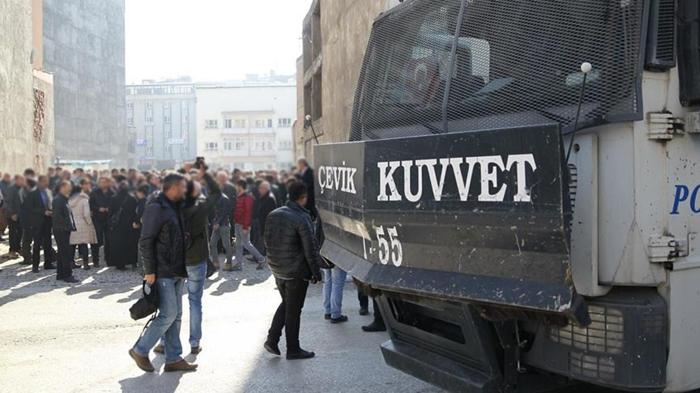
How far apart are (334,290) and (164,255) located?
2630mm

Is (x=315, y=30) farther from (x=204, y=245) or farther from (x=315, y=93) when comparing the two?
(x=204, y=245)

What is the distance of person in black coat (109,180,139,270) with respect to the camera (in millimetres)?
12500

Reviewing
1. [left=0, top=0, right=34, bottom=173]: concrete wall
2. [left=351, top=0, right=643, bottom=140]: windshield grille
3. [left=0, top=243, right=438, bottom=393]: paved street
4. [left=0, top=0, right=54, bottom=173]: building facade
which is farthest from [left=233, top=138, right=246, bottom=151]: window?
[left=351, top=0, right=643, bottom=140]: windshield grille

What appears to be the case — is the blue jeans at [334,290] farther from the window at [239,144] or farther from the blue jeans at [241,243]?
the window at [239,144]

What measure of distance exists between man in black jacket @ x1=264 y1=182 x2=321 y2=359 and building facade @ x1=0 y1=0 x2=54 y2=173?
760 inches

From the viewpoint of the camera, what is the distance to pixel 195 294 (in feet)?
21.4

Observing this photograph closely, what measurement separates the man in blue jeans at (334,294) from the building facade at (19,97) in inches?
719

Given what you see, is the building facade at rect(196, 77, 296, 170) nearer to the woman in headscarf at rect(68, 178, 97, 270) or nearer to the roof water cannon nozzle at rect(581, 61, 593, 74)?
the woman in headscarf at rect(68, 178, 97, 270)

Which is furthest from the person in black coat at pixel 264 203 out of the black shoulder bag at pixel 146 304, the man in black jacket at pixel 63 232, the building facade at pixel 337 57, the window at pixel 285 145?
the window at pixel 285 145

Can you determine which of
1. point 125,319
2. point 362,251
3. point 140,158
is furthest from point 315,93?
point 140,158

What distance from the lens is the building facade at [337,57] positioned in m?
16.0

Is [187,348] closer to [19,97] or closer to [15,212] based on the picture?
[15,212]

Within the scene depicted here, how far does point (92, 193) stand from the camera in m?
13.3

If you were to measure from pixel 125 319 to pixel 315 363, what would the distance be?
326 centimetres
